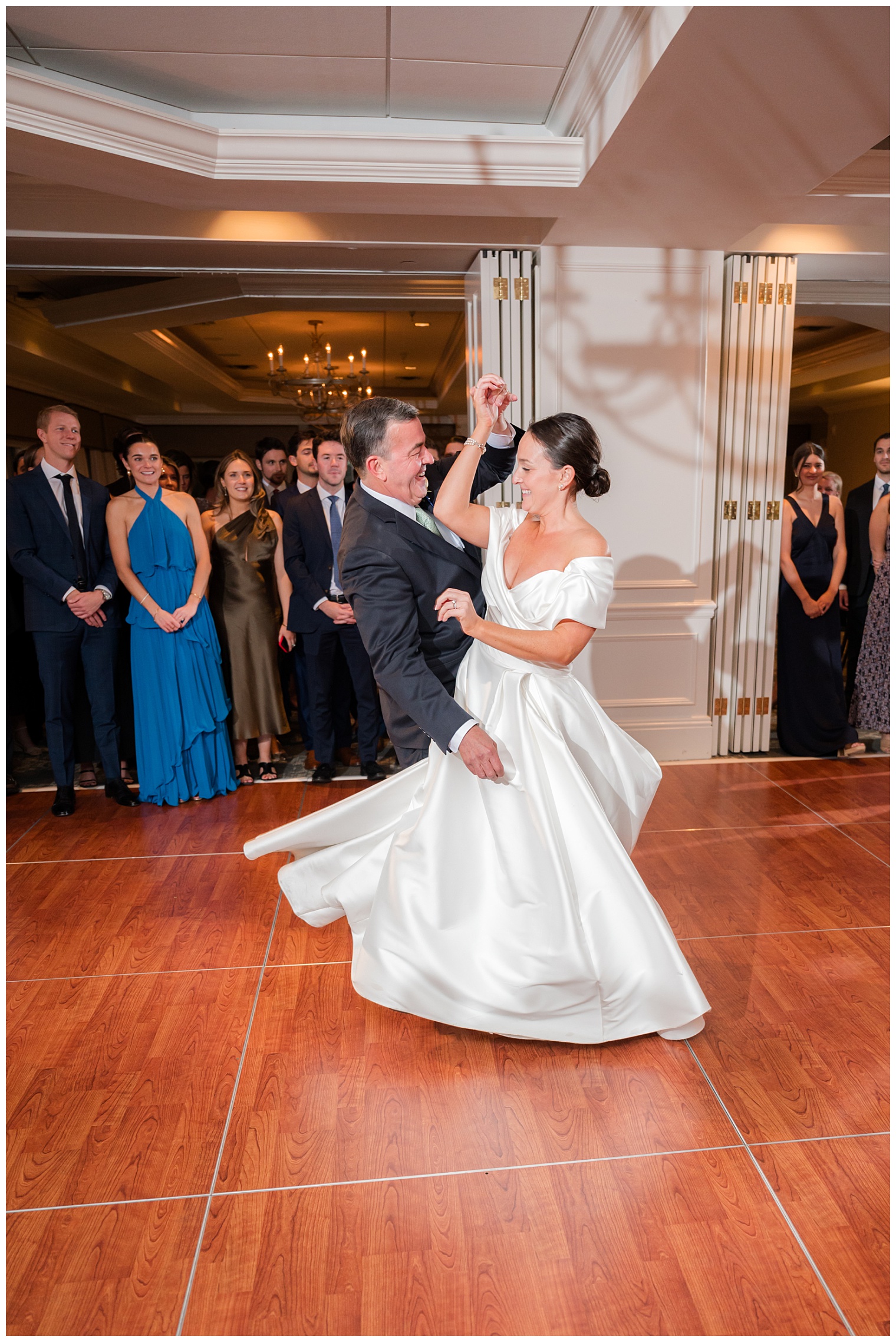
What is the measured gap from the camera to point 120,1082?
2.33 m

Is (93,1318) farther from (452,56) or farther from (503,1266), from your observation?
(452,56)

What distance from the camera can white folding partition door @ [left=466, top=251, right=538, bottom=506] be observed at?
4734 millimetres

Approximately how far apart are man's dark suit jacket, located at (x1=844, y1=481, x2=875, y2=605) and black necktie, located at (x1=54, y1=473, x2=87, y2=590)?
14.2 ft

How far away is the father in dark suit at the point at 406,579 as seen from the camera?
2.38 meters

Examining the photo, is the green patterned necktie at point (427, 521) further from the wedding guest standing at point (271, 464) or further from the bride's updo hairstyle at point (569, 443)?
the wedding guest standing at point (271, 464)

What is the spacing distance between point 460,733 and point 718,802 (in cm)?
242

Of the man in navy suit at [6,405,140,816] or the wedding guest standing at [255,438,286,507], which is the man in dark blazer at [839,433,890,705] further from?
the man in navy suit at [6,405,140,816]

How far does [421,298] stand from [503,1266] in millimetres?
4949

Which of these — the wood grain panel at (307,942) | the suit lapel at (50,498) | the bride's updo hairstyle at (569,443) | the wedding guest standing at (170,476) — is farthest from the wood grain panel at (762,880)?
the wedding guest standing at (170,476)

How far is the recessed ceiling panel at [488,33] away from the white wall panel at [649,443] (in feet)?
4.22

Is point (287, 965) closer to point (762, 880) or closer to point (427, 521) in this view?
point (427, 521)

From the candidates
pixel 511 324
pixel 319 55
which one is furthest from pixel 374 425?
pixel 511 324

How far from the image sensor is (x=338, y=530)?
4664 millimetres

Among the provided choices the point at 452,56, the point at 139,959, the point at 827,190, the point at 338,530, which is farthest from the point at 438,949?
the point at 827,190
